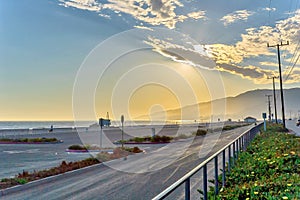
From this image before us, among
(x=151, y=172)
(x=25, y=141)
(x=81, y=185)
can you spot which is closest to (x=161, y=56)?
(x=151, y=172)

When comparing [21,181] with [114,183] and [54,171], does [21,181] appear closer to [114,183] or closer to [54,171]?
[54,171]

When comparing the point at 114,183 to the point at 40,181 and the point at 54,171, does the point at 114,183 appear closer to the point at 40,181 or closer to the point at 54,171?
the point at 40,181

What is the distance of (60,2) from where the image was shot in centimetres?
1675

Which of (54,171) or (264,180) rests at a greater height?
(264,180)

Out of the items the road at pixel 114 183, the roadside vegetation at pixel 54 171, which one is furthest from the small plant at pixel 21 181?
the road at pixel 114 183

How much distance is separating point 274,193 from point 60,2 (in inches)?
558

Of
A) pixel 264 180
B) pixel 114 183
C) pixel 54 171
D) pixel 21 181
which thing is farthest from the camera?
pixel 54 171

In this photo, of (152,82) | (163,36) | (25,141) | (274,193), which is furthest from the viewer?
(25,141)

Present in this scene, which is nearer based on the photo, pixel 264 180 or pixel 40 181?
pixel 264 180

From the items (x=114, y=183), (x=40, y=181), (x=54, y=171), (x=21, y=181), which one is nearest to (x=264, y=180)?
(x=114, y=183)

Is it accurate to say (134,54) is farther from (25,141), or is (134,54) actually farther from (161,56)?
(25,141)

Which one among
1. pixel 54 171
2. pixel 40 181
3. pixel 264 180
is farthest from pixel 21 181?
pixel 264 180

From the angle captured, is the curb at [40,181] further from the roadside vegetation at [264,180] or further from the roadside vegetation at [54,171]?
the roadside vegetation at [264,180]

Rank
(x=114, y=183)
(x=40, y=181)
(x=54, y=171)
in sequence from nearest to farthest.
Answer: (x=114, y=183) < (x=40, y=181) < (x=54, y=171)
